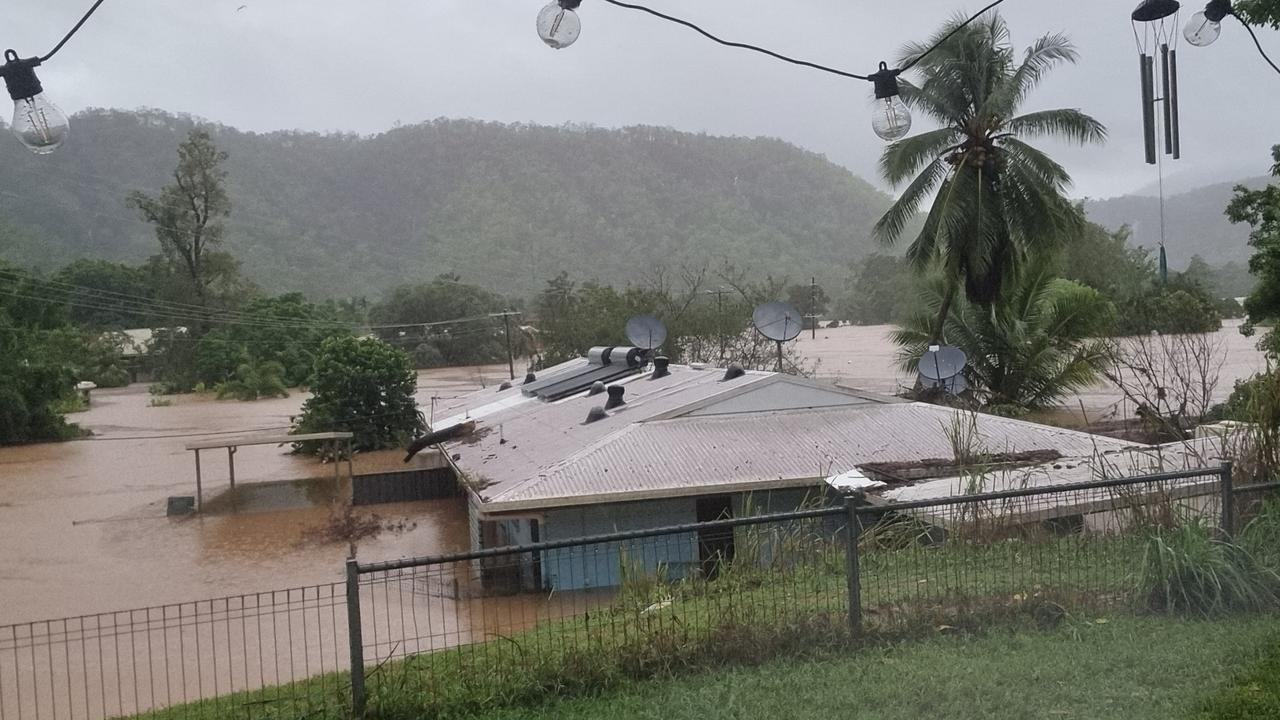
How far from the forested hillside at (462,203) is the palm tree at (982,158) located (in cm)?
8313

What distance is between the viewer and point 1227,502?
7.24 metres

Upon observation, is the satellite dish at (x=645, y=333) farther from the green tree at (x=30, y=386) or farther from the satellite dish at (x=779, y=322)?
the green tree at (x=30, y=386)

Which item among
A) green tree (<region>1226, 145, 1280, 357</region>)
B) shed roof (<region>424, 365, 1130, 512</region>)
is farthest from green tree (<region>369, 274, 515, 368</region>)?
green tree (<region>1226, 145, 1280, 357</region>)

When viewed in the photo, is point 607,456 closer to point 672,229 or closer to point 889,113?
point 889,113

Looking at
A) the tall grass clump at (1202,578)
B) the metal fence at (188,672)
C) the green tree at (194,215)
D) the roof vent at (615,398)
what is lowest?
the metal fence at (188,672)

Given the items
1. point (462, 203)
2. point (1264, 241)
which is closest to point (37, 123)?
point (1264, 241)

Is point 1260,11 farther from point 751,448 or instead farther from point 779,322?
point 779,322

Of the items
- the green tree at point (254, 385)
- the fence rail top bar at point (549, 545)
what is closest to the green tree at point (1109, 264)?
the fence rail top bar at point (549, 545)

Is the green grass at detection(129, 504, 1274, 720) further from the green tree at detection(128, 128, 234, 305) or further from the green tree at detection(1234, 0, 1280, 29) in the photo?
the green tree at detection(128, 128, 234, 305)

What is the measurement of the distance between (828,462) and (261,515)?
1624 centimetres

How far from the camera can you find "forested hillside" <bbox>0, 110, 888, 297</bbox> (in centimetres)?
11469

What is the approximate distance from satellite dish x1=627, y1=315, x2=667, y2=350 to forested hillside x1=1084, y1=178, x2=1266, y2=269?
75.1 m

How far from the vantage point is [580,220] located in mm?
131500

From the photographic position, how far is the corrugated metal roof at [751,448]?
1324 cm
